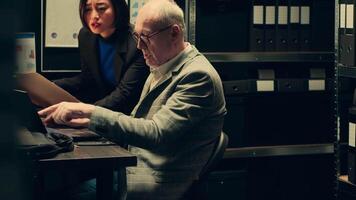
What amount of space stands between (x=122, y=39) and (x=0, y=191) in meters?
2.54

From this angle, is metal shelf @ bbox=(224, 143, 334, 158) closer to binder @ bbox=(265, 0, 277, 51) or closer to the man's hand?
binder @ bbox=(265, 0, 277, 51)

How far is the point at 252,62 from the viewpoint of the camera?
332 centimetres

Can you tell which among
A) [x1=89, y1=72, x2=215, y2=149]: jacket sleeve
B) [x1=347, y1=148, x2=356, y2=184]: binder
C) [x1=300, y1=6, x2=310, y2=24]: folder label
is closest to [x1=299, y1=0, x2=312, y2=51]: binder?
[x1=300, y1=6, x2=310, y2=24]: folder label

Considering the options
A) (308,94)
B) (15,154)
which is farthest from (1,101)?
(308,94)

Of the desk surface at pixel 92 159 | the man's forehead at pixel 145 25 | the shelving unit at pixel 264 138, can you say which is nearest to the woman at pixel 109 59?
the shelving unit at pixel 264 138

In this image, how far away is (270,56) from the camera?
3188 mm

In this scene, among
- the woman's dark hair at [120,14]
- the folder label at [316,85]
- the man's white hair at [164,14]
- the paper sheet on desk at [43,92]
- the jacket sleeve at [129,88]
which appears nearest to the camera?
the man's white hair at [164,14]

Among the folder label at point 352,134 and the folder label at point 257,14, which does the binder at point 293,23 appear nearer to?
the folder label at point 257,14

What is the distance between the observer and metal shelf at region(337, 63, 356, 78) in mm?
2799

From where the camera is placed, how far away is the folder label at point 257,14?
10.4 ft

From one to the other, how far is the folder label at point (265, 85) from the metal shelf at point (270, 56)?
133mm

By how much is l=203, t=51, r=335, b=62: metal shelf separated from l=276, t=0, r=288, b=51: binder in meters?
0.06

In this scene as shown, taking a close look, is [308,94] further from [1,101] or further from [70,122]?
[1,101]

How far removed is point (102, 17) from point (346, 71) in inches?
46.9
